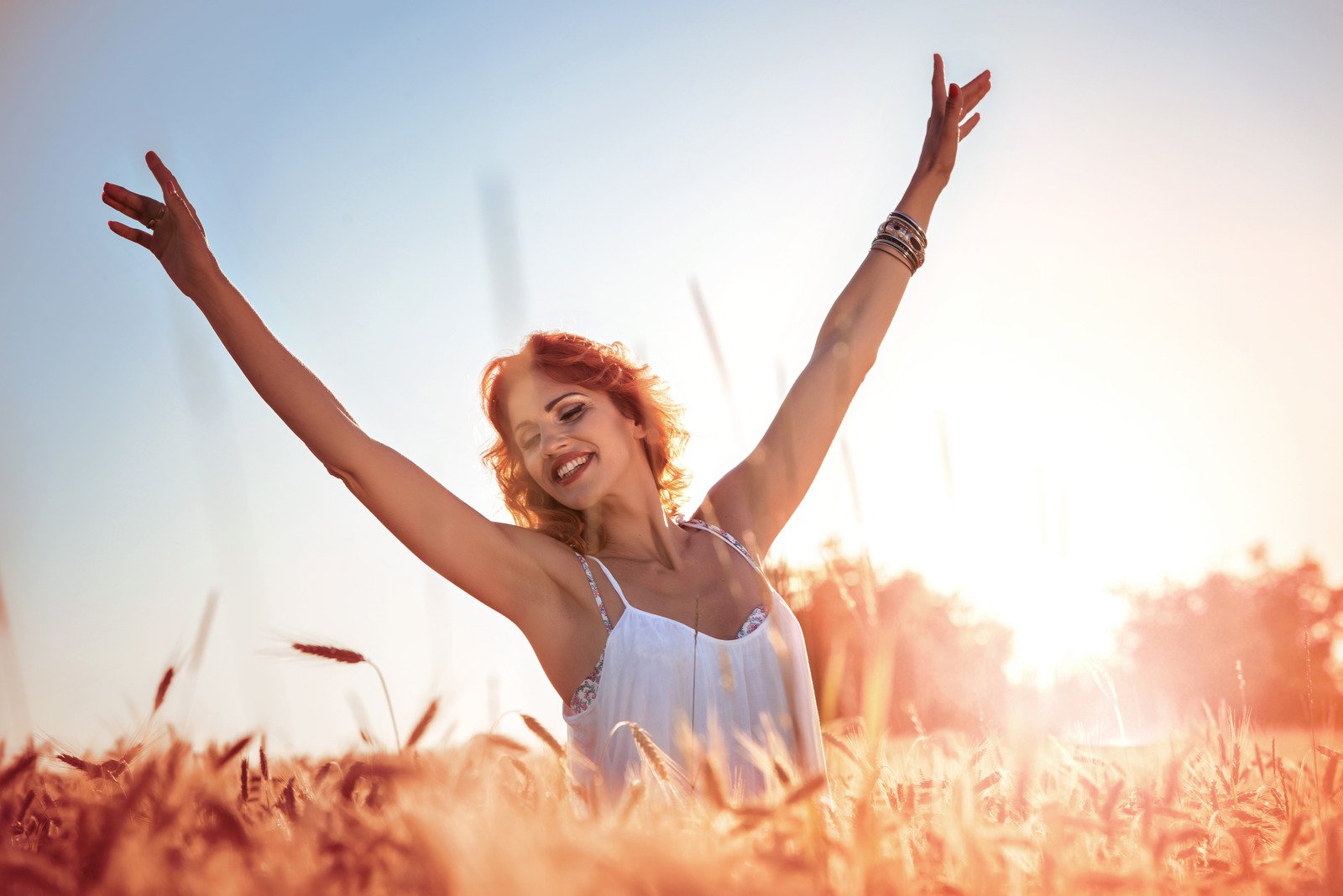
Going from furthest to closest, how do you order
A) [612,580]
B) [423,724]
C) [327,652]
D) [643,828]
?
1. [612,580]
2. [327,652]
3. [423,724]
4. [643,828]

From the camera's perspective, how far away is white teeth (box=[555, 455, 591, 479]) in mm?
3799

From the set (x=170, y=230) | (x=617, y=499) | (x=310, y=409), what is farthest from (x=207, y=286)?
(x=617, y=499)

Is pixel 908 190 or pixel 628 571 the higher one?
pixel 908 190

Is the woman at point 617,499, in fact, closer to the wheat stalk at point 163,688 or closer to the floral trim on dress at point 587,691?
the floral trim on dress at point 587,691

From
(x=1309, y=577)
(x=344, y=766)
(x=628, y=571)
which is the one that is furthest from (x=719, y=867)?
(x=1309, y=577)

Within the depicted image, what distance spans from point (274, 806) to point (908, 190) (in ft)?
12.8

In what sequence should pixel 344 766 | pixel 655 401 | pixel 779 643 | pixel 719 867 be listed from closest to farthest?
pixel 719 867, pixel 344 766, pixel 779 643, pixel 655 401

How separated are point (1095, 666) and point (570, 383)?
7.67 ft

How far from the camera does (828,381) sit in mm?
4109

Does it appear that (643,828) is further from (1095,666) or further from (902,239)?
(902,239)

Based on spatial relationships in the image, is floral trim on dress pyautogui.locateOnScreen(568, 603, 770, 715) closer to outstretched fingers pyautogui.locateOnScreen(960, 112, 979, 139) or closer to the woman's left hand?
the woman's left hand

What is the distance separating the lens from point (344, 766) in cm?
147

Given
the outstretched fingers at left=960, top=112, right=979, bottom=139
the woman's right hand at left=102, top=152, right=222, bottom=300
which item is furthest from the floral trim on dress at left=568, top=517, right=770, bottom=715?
the outstretched fingers at left=960, top=112, right=979, bottom=139

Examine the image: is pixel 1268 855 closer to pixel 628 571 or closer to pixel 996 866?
pixel 996 866
